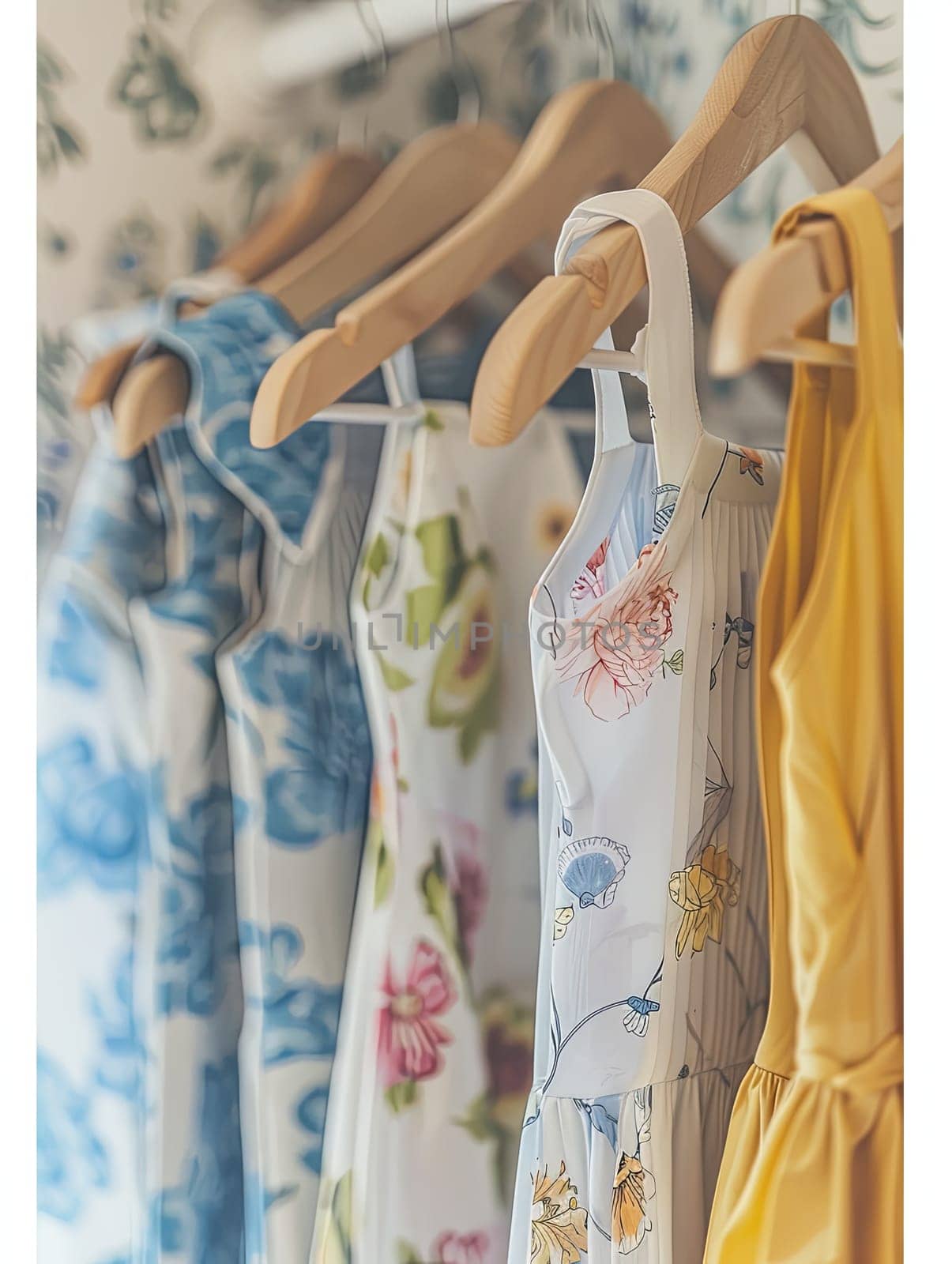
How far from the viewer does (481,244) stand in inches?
27.9

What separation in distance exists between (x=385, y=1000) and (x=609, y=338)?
0.41 metres

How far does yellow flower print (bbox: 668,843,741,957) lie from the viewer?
2.06 feet

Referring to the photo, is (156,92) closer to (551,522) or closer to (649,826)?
(551,522)

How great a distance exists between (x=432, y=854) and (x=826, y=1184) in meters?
0.29

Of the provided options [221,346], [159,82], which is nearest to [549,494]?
[221,346]

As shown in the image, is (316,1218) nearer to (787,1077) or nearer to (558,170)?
(787,1077)

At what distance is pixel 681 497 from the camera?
0.61 meters

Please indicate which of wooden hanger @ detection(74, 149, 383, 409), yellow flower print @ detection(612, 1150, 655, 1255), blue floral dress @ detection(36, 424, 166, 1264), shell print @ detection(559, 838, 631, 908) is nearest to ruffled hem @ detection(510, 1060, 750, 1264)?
yellow flower print @ detection(612, 1150, 655, 1255)

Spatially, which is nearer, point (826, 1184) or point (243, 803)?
point (826, 1184)

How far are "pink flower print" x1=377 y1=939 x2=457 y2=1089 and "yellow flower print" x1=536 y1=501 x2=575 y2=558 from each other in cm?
26

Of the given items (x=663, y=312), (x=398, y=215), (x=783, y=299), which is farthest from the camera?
(x=398, y=215)

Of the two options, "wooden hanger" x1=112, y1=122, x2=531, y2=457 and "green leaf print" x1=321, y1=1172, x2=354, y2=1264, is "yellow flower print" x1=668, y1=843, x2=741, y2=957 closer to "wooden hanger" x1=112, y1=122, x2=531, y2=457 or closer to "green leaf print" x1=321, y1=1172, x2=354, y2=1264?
"green leaf print" x1=321, y1=1172, x2=354, y2=1264

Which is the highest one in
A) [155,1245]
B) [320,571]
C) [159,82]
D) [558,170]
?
[159,82]

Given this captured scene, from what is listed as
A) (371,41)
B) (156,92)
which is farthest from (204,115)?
(371,41)
